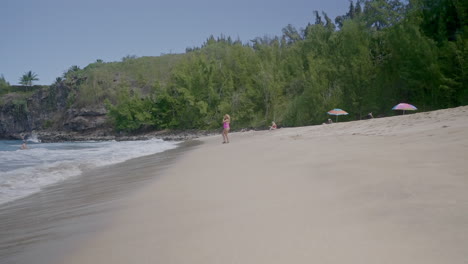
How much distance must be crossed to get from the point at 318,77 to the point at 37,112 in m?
68.2

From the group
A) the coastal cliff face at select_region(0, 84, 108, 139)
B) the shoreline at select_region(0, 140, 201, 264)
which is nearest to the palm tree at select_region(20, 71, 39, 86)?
the coastal cliff face at select_region(0, 84, 108, 139)

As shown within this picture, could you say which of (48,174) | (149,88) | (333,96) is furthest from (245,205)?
(149,88)

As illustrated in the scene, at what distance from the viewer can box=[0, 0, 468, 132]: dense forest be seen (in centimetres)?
2202

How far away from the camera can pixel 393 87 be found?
991 inches

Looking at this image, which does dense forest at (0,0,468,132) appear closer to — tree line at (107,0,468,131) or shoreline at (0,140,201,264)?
tree line at (107,0,468,131)

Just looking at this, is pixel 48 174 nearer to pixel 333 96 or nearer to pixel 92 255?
pixel 92 255

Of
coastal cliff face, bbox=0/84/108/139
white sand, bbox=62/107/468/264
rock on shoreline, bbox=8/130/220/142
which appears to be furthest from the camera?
coastal cliff face, bbox=0/84/108/139

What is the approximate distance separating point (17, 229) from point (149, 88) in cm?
6105

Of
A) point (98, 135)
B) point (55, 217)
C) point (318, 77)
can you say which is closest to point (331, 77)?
point (318, 77)

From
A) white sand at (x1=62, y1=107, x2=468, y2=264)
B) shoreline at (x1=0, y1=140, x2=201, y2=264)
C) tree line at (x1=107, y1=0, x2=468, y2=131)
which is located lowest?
shoreline at (x1=0, y1=140, x2=201, y2=264)

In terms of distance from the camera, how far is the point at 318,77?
31.0 m

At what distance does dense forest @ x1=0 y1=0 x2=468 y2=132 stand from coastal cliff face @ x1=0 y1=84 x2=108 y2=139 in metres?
3.80

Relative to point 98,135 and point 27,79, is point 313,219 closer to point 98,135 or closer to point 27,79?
point 98,135

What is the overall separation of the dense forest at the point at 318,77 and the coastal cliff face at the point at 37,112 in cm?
380
